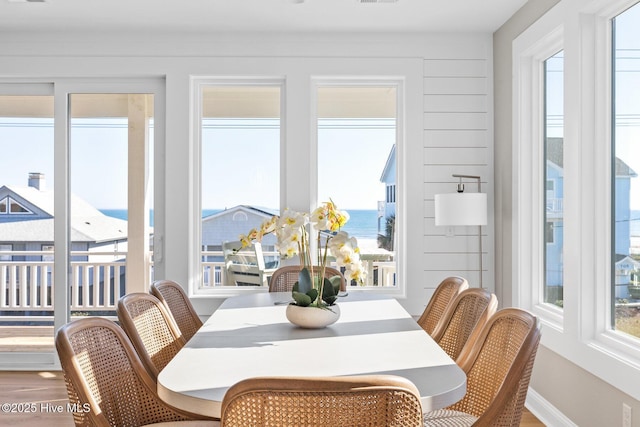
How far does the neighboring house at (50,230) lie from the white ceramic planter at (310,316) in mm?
2428

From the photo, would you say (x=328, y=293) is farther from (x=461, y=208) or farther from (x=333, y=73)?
(x=333, y=73)

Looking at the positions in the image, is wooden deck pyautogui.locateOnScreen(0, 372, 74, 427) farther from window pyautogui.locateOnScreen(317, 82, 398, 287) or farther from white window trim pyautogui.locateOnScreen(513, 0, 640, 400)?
white window trim pyautogui.locateOnScreen(513, 0, 640, 400)

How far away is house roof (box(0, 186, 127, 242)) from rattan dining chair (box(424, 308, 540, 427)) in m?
3.09

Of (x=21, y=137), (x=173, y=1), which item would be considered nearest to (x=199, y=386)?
(x=173, y=1)

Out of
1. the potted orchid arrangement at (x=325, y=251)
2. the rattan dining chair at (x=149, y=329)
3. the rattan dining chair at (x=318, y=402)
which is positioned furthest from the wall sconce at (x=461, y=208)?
the rattan dining chair at (x=318, y=402)

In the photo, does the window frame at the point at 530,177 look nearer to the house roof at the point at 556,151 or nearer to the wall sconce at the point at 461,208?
the house roof at the point at 556,151

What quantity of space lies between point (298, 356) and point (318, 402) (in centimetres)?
74

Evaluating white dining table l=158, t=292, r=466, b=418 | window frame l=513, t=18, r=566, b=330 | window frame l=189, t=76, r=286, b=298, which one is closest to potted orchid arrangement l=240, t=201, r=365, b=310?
white dining table l=158, t=292, r=466, b=418

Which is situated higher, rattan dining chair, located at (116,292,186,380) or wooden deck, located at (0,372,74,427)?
rattan dining chair, located at (116,292,186,380)

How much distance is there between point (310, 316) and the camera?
2424 mm

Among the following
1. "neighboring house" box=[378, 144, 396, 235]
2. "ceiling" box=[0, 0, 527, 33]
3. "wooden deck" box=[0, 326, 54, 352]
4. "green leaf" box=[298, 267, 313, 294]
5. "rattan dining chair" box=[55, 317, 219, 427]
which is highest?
"ceiling" box=[0, 0, 527, 33]

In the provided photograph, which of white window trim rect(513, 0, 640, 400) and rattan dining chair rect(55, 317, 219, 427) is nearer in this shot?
rattan dining chair rect(55, 317, 219, 427)

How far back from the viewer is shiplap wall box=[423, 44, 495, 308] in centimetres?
430

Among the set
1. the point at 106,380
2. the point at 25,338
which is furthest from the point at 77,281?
the point at 106,380
